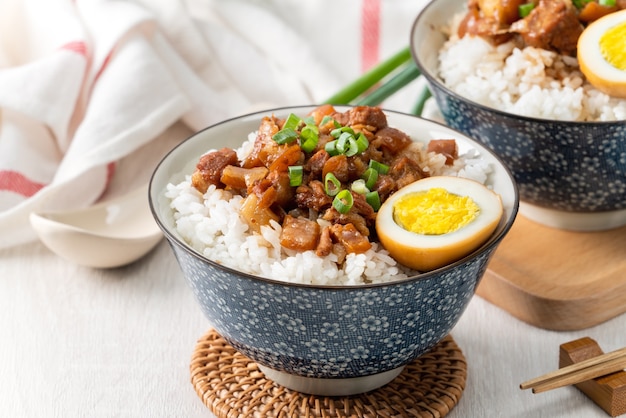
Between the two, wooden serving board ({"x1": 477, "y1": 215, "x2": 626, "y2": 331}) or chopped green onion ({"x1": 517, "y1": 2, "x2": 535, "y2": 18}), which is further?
chopped green onion ({"x1": 517, "y1": 2, "x2": 535, "y2": 18})

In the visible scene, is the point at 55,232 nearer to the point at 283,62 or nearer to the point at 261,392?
the point at 261,392

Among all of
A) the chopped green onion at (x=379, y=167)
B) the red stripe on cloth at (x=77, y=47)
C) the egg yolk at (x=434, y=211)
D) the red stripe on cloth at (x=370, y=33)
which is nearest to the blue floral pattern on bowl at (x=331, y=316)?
the egg yolk at (x=434, y=211)

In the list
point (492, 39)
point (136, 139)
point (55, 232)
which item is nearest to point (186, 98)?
point (136, 139)

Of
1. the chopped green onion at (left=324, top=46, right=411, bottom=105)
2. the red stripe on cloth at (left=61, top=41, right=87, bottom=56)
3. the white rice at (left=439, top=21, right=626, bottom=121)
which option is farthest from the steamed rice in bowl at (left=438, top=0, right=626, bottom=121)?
the red stripe on cloth at (left=61, top=41, right=87, bottom=56)

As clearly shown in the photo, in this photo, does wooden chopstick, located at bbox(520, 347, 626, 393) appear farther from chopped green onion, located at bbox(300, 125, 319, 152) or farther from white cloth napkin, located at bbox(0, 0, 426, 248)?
white cloth napkin, located at bbox(0, 0, 426, 248)

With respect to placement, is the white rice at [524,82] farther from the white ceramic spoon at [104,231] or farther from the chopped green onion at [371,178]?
the white ceramic spoon at [104,231]

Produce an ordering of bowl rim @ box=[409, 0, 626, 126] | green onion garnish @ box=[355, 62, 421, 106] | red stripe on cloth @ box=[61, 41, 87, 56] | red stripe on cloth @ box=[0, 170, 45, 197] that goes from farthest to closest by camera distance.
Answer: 1. red stripe on cloth @ box=[61, 41, 87, 56]
2. green onion garnish @ box=[355, 62, 421, 106]
3. red stripe on cloth @ box=[0, 170, 45, 197]
4. bowl rim @ box=[409, 0, 626, 126]

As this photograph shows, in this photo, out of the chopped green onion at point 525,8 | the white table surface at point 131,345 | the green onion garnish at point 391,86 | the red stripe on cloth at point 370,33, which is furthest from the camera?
the red stripe on cloth at point 370,33
